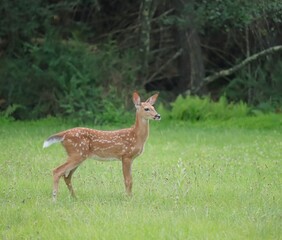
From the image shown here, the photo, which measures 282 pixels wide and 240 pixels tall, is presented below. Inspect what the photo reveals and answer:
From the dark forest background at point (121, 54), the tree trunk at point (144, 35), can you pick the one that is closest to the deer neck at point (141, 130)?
the dark forest background at point (121, 54)

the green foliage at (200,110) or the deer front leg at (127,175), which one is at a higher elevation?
the deer front leg at (127,175)

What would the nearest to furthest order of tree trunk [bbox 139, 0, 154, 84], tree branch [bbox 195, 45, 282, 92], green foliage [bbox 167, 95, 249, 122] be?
green foliage [bbox 167, 95, 249, 122]
tree trunk [bbox 139, 0, 154, 84]
tree branch [bbox 195, 45, 282, 92]

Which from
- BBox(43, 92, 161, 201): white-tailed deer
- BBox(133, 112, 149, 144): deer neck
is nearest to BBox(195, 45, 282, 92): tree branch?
BBox(133, 112, 149, 144): deer neck

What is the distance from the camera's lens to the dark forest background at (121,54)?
22.0m

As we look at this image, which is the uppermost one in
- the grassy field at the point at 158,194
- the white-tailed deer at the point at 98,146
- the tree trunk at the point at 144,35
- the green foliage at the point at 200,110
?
the tree trunk at the point at 144,35

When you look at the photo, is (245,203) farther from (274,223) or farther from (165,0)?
(165,0)

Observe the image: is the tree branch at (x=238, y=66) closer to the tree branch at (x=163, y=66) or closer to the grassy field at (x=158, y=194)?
the tree branch at (x=163, y=66)

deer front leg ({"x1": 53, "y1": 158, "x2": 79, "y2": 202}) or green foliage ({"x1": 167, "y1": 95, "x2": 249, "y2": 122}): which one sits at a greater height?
deer front leg ({"x1": 53, "y1": 158, "x2": 79, "y2": 202})

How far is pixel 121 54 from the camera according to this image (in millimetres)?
23875

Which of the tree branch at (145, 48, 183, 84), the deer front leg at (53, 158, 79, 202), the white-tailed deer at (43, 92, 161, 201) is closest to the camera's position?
the deer front leg at (53, 158, 79, 202)

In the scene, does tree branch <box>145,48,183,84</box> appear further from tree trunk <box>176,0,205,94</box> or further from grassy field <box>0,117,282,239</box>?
grassy field <box>0,117,282,239</box>

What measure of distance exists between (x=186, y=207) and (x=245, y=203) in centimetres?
79

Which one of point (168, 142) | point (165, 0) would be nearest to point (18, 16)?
point (165, 0)

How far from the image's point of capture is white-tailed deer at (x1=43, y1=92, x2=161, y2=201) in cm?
1095
